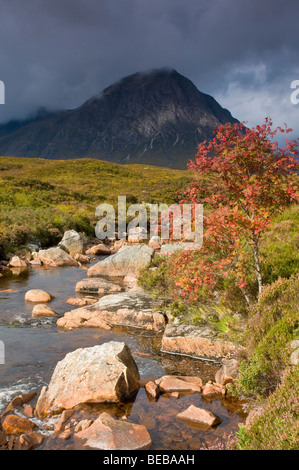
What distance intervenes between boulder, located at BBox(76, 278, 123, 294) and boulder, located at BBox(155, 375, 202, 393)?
8.53m

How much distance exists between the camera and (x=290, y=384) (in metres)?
4.55

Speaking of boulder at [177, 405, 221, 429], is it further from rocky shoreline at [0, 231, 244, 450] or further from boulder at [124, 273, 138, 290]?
boulder at [124, 273, 138, 290]

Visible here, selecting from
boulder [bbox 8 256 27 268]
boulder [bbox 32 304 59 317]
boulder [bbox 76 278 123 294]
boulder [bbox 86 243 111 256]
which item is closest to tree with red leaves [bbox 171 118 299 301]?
boulder [bbox 32 304 59 317]

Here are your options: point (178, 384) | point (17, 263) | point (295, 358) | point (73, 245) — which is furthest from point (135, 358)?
point (73, 245)

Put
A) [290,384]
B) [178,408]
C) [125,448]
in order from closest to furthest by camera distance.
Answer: [290,384] → [125,448] → [178,408]

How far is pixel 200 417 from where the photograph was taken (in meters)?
6.04

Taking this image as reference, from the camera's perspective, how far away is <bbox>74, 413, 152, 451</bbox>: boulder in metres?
5.20

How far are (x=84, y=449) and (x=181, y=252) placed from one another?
190 inches

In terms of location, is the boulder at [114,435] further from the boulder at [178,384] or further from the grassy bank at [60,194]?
the grassy bank at [60,194]

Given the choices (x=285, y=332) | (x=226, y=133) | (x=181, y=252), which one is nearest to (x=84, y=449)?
(x=285, y=332)

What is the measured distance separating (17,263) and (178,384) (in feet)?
58.6

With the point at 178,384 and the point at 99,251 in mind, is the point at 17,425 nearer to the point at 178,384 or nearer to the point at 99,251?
the point at 178,384

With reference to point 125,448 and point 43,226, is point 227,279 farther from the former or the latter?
point 43,226
